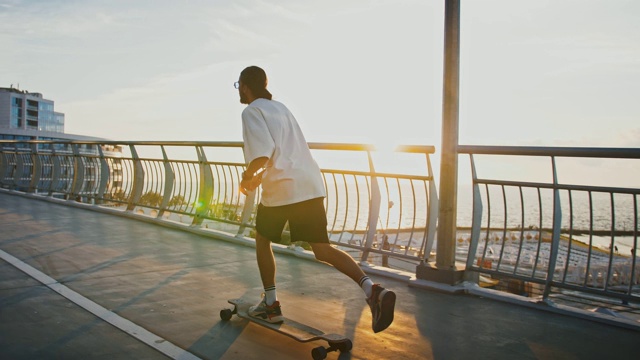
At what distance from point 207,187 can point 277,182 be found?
6143 millimetres

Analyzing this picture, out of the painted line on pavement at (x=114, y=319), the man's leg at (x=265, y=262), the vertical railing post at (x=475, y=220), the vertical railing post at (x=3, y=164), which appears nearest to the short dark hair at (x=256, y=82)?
the man's leg at (x=265, y=262)

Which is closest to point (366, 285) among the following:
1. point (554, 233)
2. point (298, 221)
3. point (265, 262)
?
point (298, 221)

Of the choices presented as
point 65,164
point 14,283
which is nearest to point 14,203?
point 65,164

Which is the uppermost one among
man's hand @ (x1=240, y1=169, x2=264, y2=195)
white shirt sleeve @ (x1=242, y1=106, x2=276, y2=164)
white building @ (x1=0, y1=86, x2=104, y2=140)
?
white building @ (x1=0, y1=86, x2=104, y2=140)

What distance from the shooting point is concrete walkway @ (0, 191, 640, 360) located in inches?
143

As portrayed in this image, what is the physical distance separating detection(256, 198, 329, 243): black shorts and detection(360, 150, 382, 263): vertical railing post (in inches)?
115

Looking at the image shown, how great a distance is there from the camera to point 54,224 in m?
9.60

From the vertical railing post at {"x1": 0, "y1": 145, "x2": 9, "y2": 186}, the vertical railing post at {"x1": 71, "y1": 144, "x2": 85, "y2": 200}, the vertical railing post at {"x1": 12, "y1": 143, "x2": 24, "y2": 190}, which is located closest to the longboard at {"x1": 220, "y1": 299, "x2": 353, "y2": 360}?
the vertical railing post at {"x1": 71, "y1": 144, "x2": 85, "y2": 200}

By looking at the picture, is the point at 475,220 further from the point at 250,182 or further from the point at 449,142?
the point at 250,182

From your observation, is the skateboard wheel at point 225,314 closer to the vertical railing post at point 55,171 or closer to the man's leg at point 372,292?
the man's leg at point 372,292

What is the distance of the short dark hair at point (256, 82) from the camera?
4195 millimetres

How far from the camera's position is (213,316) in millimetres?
4410

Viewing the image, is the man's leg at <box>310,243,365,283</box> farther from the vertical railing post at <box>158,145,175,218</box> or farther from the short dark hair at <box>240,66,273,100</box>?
the vertical railing post at <box>158,145,175,218</box>

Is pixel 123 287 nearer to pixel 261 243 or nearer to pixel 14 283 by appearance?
pixel 14 283
